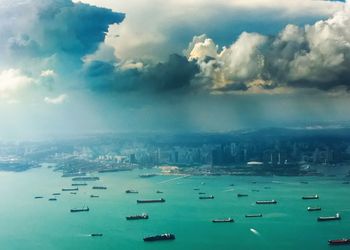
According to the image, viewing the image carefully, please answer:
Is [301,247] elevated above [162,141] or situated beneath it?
situated beneath

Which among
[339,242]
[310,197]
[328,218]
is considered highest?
[310,197]

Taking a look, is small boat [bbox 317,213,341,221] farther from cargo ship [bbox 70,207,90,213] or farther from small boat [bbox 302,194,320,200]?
cargo ship [bbox 70,207,90,213]

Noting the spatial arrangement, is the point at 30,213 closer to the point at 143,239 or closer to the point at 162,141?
the point at 143,239

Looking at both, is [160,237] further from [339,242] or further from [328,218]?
[328,218]

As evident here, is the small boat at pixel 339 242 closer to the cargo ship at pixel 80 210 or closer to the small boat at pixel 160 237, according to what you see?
the small boat at pixel 160 237

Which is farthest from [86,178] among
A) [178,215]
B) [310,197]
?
[310,197]

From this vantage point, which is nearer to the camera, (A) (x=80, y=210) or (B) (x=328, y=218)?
(B) (x=328, y=218)

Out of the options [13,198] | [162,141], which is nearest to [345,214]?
[13,198]
